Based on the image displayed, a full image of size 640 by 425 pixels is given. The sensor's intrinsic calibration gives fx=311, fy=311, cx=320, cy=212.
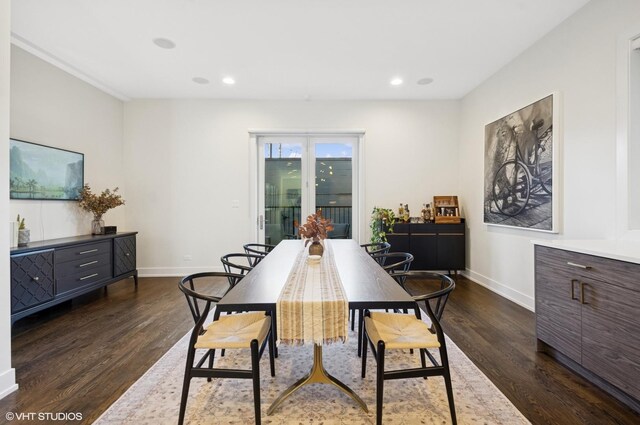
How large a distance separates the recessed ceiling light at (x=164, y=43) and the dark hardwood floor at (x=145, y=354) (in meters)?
2.93

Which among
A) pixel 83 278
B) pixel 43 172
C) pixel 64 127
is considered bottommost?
pixel 83 278

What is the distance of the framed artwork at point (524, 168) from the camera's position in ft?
10.2

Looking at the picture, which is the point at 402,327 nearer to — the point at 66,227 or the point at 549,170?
the point at 549,170

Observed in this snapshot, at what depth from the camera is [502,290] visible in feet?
13.1

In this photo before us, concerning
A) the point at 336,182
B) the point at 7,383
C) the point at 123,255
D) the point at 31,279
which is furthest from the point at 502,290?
the point at 31,279

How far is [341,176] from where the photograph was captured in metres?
5.39

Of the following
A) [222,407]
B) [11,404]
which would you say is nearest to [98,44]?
[11,404]

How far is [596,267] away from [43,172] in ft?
17.2

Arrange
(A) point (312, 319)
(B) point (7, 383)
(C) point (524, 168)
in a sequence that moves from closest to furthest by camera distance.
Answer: (A) point (312, 319) < (B) point (7, 383) < (C) point (524, 168)

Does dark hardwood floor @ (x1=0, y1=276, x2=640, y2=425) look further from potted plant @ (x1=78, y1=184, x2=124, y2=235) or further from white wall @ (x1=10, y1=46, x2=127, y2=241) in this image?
white wall @ (x1=10, y1=46, x2=127, y2=241)

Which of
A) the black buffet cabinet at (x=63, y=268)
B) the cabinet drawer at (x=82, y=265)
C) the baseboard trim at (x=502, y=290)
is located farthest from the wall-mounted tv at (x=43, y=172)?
the baseboard trim at (x=502, y=290)

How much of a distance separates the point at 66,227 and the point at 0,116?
2.53 m

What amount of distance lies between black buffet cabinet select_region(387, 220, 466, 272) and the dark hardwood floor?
0.91m

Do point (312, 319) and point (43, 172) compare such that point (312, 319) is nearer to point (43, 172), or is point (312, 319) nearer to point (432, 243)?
point (432, 243)
